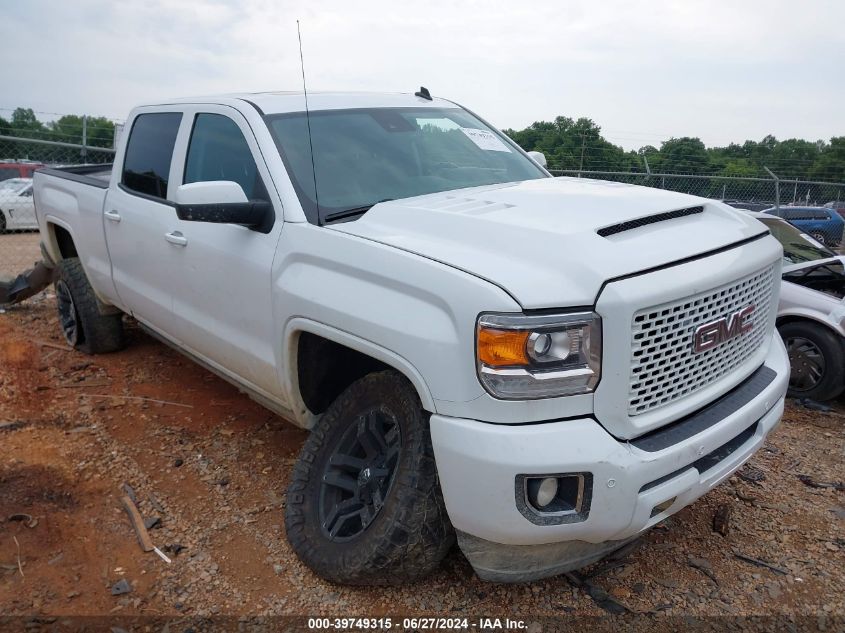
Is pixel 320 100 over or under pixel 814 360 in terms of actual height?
over

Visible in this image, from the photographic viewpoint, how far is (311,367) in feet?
10.3

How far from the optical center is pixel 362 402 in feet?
9.39

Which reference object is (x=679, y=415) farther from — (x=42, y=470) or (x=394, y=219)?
(x=42, y=470)

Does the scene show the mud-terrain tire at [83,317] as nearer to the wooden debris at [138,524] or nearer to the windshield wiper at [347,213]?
the wooden debris at [138,524]

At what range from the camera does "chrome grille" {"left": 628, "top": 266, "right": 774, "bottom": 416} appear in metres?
2.28

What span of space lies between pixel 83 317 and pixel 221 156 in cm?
253

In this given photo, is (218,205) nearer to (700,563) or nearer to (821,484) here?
(700,563)

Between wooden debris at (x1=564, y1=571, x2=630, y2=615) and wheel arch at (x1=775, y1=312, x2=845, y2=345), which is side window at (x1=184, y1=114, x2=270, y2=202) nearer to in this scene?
wooden debris at (x1=564, y1=571, x2=630, y2=615)

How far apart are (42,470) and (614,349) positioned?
3.17m

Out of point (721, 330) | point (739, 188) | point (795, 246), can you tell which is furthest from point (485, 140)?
point (739, 188)

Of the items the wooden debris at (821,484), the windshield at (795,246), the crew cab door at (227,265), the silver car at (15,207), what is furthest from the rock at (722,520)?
the silver car at (15,207)

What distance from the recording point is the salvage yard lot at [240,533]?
2.77m

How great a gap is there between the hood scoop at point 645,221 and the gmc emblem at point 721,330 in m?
0.45

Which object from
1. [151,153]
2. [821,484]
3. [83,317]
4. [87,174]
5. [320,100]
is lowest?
[821,484]
